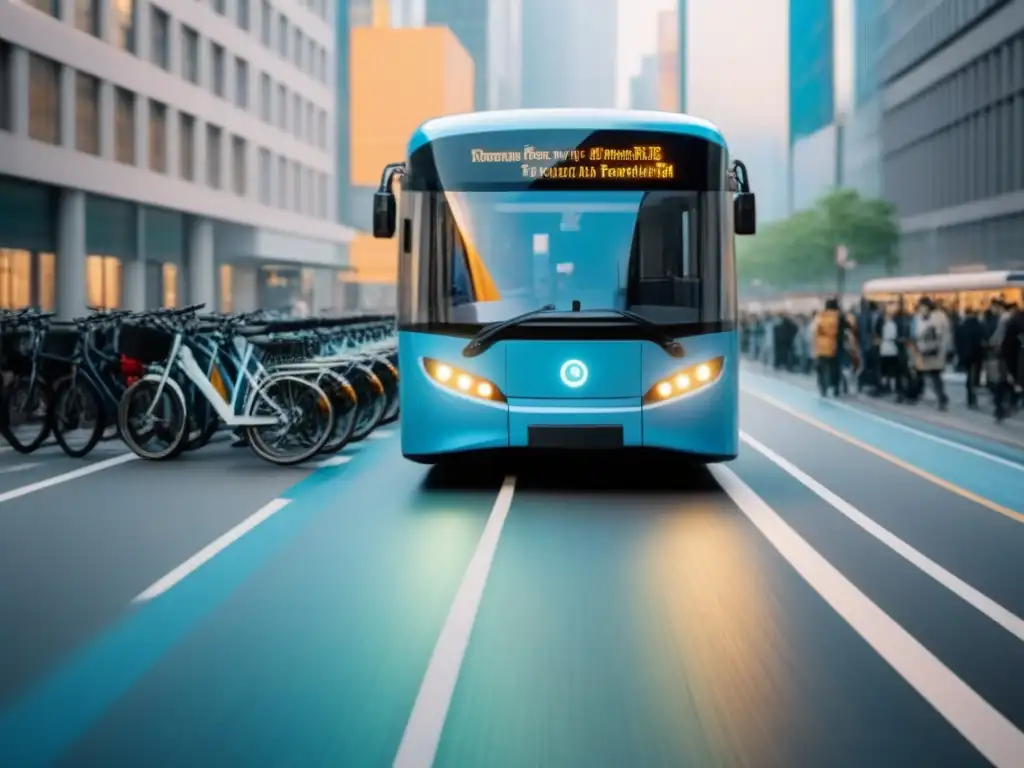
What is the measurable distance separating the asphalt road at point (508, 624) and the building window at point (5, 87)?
2587 cm

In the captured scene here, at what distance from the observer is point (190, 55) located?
52.4 meters

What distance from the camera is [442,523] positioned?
1059 centimetres

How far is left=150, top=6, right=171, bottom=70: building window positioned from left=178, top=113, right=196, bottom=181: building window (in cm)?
213

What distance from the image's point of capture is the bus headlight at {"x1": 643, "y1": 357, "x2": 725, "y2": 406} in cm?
1226

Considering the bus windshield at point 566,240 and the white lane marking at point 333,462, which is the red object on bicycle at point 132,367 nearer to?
the white lane marking at point 333,462

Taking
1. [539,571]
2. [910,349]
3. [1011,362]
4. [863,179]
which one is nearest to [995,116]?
[863,179]

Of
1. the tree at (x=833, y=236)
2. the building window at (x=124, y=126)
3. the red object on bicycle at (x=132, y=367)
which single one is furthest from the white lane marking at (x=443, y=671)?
the tree at (x=833, y=236)

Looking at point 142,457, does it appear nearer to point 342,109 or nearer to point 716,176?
point 716,176

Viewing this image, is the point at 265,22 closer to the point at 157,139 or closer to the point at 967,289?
the point at 157,139

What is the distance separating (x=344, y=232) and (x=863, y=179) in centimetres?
4618

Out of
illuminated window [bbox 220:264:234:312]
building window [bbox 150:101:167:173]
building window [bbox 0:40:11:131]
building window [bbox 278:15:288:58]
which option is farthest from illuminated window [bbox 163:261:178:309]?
building window [bbox 278:15:288:58]

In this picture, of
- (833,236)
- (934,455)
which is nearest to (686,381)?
(934,455)

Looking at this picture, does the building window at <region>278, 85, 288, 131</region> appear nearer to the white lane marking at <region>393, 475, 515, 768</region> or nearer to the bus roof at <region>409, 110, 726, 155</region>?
the bus roof at <region>409, 110, 726, 155</region>

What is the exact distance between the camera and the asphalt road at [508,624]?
503cm
